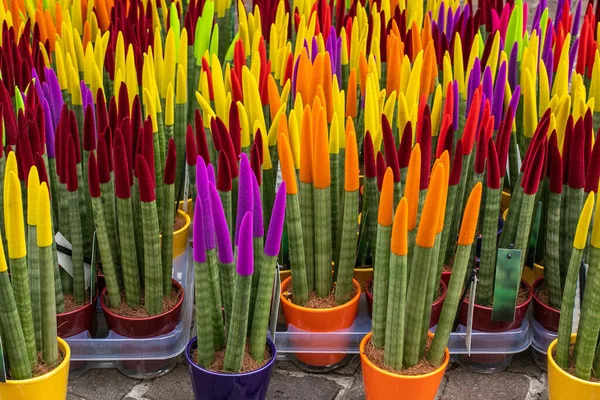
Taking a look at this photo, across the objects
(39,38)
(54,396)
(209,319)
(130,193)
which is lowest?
(54,396)

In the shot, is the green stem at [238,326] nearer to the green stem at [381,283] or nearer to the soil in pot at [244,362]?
the soil in pot at [244,362]

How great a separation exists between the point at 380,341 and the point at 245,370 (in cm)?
22

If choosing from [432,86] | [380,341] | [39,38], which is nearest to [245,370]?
[380,341]

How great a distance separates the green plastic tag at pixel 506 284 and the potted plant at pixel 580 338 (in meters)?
0.09

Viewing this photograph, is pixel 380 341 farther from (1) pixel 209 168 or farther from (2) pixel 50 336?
(2) pixel 50 336

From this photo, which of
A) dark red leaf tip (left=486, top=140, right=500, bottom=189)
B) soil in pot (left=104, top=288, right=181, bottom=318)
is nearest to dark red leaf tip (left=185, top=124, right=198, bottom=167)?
soil in pot (left=104, top=288, right=181, bottom=318)

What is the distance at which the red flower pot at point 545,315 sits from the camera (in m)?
1.37

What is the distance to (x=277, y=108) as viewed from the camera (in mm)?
1432

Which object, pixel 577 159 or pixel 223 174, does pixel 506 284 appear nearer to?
pixel 577 159

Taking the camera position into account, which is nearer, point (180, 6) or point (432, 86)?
point (432, 86)

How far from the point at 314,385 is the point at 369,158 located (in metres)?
0.43

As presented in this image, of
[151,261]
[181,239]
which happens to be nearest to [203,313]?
[151,261]

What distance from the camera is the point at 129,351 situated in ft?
4.41

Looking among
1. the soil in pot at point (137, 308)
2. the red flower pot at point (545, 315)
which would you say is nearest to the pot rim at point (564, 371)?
the red flower pot at point (545, 315)
